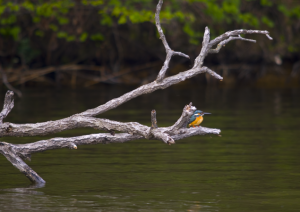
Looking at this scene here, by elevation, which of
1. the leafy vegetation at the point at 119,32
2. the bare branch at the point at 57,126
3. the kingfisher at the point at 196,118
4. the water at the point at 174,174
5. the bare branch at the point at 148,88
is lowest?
the water at the point at 174,174

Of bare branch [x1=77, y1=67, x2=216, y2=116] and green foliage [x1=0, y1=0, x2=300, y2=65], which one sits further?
green foliage [x1=0, y1=0, x2=300, y2=65]

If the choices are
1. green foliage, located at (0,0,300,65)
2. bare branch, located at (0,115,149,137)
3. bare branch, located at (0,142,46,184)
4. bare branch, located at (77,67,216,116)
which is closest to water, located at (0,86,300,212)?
bare branch, located at (0,142,46,184)

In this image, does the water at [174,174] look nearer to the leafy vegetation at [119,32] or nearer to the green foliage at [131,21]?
the green foliage at [131,21]

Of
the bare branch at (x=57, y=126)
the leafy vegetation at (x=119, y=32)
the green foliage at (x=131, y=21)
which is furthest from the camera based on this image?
the leafy vegetation at (x=119, y=32)

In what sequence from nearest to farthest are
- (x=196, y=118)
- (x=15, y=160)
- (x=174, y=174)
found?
(x=15, y=160)
(x=196, y=118)
(x=174, y=174)

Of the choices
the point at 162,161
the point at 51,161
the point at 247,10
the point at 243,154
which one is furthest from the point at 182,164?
the point at 247,10

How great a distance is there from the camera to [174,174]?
275 inches

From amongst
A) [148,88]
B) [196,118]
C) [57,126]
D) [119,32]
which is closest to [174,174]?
[196,118]

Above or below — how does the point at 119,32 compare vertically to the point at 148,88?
above

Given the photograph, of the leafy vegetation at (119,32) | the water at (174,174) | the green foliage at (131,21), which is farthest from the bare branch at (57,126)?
the leafy vegetation at (119,32)

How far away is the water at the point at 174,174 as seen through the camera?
552 centimetres

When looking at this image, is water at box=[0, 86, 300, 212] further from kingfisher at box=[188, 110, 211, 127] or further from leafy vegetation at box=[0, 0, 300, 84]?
leafy vegetation at box=[0, 0, 300, 84]

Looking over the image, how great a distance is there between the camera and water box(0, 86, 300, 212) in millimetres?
5520

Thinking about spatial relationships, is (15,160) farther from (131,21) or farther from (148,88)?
(131,21)
